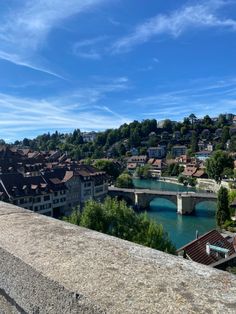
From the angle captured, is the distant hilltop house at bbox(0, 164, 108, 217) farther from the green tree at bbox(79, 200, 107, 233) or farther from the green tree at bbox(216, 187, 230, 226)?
the green tree at bbox(216, 187, 230, 226)

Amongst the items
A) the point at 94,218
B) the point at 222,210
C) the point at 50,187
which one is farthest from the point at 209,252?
the point at 50,187

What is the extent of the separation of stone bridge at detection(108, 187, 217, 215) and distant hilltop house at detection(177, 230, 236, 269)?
24.6 meters

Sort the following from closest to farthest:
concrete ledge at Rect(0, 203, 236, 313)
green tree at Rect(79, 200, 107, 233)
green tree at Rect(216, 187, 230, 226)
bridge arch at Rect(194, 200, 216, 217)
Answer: concrete ledge at Rect(0, 203, 236, 313), green tree at Rect(79, 200, 107, 233), green tree at Rect(216, 187, 230, 226), bridge arch at Rect(194, 200, 216, 217)

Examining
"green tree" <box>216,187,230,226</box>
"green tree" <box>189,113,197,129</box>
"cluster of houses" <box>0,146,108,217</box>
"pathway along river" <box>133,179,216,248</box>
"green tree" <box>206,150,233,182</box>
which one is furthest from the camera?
"green tree" <box>189,113,197,129</box>

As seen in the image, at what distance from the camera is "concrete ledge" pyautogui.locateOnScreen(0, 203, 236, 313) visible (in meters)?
1.34

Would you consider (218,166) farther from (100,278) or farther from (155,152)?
(100,278)

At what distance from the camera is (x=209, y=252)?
19359mm

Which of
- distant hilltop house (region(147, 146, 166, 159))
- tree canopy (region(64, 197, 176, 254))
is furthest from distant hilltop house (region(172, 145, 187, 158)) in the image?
tree canopy (region(64, 197, 176, 254))

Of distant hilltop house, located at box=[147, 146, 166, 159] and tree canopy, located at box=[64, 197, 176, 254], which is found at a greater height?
distant hilltop house, located at box=[147, 146, 166, 159]

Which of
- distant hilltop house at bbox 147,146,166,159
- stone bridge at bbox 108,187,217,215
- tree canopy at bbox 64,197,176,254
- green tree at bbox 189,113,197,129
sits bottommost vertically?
stone bridge at bbox 108,187,217,215

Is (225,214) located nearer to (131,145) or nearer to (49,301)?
(49,301)

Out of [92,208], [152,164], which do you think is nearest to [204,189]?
[152,164]

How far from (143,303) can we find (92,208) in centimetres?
1920

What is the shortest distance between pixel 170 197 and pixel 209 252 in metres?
30.0
